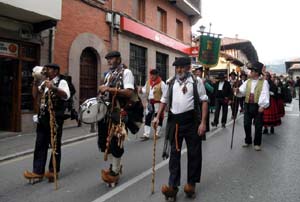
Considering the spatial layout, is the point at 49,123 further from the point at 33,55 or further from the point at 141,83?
the point at 141,83

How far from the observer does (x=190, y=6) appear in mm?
21641

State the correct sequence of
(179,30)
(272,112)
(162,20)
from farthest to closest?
(179,30) < (162,20) < (272,112)

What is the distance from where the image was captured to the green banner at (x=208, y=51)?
58.5ft

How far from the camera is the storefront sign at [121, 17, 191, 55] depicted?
610 inches

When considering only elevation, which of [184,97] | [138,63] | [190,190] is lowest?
[190,190]

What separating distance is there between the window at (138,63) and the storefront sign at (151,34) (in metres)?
0.75

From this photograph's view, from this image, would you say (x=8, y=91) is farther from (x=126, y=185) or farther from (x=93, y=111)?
(x=126, y=185)

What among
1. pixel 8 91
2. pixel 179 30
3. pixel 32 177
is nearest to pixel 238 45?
pixel 179 30

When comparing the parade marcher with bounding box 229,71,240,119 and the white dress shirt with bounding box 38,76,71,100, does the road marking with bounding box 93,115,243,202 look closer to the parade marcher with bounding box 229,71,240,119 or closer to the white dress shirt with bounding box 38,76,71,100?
the white dress shirt with bounding box 38,76,71,100

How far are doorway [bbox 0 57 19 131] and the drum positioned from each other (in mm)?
6408

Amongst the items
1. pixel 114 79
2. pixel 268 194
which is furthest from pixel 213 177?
pixel 114 79

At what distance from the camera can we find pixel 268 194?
4.61m

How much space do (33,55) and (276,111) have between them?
7.58 metres

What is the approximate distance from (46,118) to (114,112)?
3.70 ft
